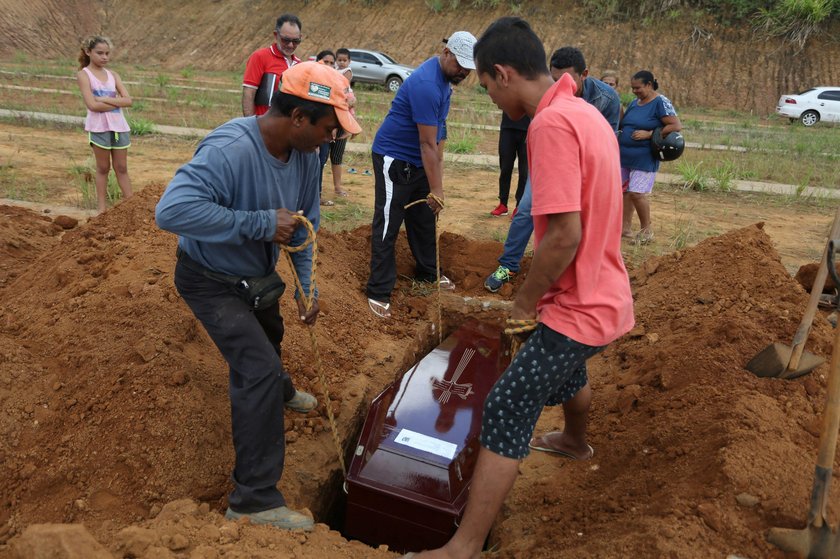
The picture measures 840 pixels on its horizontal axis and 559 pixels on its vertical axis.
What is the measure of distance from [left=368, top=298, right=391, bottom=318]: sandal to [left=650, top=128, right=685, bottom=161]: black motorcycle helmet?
10.2ft

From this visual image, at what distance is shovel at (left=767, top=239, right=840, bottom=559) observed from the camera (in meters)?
2.06

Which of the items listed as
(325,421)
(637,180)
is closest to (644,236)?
(637,180)

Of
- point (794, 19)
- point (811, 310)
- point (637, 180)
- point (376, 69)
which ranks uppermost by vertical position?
point (794, 19)

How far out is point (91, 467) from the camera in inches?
111

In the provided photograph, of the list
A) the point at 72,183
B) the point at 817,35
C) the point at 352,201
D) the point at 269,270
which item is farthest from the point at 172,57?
the point at 269,270

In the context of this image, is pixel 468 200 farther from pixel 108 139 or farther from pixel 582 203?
pixel 582 203

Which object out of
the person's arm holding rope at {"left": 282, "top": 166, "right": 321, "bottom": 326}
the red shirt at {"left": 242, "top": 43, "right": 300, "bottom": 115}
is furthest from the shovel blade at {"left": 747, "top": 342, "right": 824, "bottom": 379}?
the red shirt at {"left": 242, "top": 43, "right": 300, "bottom": 115}

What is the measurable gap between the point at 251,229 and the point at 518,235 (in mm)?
3070

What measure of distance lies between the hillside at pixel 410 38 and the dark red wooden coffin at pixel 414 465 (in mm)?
20376

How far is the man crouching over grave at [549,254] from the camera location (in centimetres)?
202

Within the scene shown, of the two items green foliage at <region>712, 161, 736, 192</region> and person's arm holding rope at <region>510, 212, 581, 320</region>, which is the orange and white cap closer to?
person's arm holding rope at <region>510, 212, 581, 320</region>

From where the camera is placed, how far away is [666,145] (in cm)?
596

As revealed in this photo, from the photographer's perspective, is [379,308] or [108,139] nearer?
[379,308]

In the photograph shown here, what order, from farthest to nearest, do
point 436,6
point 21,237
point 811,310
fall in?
1. point 436,6
2. point 21,237
3. point 811,310
